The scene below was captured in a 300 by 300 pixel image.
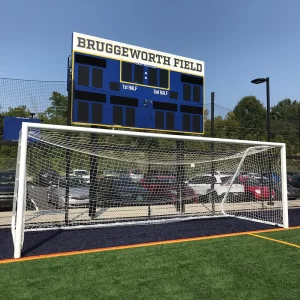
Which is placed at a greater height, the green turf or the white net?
the white net

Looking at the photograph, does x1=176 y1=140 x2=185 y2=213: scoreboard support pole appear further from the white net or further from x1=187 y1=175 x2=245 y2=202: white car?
x1=187 y1=175 x2=245 y2=202: white car

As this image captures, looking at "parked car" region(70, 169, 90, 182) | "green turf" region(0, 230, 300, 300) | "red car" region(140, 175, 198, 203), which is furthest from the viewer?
"red car" region(140, 175, 198, 203)

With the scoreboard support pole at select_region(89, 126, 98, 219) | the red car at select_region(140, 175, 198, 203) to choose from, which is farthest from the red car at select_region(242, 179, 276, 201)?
the scoreboard support pole at select_region(89, 126, 98, 219)

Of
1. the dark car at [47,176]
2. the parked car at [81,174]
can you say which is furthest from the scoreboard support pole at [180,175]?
the dark car at [47,176]

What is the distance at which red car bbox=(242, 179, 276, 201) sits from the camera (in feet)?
31.9

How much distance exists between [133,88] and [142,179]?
7.82ft

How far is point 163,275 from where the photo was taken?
158 inches

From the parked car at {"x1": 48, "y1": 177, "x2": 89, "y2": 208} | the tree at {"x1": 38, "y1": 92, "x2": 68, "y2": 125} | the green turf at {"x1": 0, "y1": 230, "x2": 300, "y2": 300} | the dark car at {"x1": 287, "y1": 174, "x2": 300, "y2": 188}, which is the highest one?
the tree at {"x1": 38, "y1": 92, "x2": 68, "y2": 125}

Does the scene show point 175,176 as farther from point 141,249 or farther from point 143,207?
point 141,249

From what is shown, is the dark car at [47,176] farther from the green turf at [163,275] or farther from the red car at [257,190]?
the red car at [257,190]

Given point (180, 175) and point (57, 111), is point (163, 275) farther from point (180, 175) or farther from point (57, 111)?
point (57, 111)

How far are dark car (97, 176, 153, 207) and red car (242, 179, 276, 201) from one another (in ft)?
10.9

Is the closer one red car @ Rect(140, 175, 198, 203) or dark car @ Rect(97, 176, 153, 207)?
dark car @ Rect(97, 176, 153, 207)

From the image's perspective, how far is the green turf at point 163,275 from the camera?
3422 millimetres
